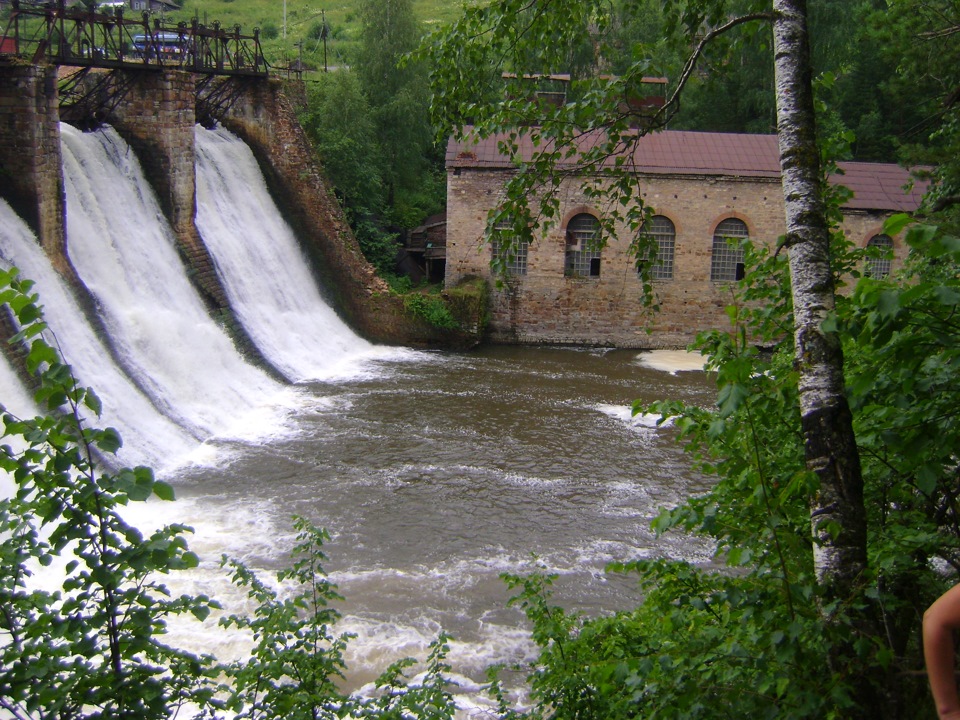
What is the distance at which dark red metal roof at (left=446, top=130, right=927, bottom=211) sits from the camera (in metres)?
20.8

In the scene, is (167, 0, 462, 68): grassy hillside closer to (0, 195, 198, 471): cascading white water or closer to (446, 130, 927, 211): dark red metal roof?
(446, 130, 927, 211): dark red metal roof

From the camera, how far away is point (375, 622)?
8.22 meters

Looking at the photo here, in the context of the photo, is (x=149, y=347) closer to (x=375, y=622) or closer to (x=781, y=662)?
(x=375, y=622)

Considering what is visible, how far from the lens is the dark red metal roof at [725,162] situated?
20.8 m

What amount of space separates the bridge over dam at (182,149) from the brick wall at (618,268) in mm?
2309

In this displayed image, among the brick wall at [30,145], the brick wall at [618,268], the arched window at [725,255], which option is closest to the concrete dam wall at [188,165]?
the brick wall at [30,145]

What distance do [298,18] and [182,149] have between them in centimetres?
3038

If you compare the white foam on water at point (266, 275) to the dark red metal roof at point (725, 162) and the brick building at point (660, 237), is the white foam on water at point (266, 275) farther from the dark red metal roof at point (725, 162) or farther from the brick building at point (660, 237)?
the dark red metal roof at point (725, 162)

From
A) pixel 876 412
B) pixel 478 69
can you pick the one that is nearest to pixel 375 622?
pixel 478 69

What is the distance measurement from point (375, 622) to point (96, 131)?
1148cm

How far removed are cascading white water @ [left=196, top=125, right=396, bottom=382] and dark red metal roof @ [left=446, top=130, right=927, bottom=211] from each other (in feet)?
14.6

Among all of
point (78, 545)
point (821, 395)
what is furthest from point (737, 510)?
point (78, 545)

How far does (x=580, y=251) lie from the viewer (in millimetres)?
21484

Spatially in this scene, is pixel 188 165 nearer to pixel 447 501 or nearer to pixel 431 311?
pixel 431 311
